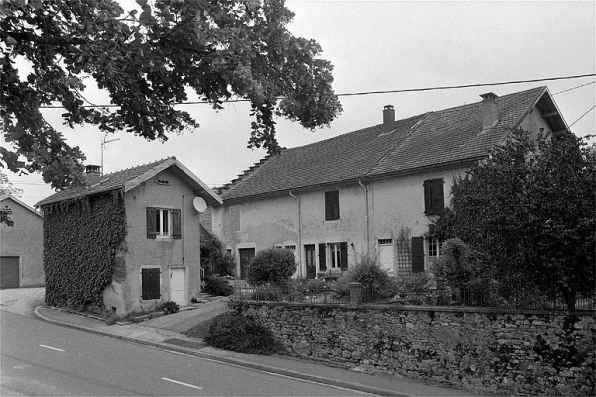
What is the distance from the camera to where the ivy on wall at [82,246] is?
2277 centimetres

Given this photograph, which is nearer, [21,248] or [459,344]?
[459,344]

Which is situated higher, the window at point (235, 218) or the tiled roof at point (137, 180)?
the tiled roof at point (137, 180)

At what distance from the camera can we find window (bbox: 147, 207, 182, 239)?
23547 millimetres

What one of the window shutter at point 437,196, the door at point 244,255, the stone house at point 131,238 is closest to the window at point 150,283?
the stone house at point 131,238

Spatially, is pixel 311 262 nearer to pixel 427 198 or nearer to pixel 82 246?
pixel 427 198

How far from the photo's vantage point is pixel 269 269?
18719 mm

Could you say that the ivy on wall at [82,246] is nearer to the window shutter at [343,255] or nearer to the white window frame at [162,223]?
the white window frame at [162,223]

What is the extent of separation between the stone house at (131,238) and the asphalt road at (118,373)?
15.4 ft

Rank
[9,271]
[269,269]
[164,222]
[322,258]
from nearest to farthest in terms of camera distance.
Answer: [269,269]
[164,222]
[322,258]
[9,271]

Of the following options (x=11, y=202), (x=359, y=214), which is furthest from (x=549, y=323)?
(x=11, y=202)

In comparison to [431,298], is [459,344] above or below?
below

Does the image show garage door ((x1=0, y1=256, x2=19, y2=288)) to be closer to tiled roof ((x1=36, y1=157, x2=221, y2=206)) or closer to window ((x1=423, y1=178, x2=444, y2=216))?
tiled roof ((x1=36, y1=157, x2=221, y2=206))

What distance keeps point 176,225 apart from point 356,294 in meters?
11.8

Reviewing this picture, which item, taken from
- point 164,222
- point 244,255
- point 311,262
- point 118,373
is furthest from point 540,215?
point 244,255
